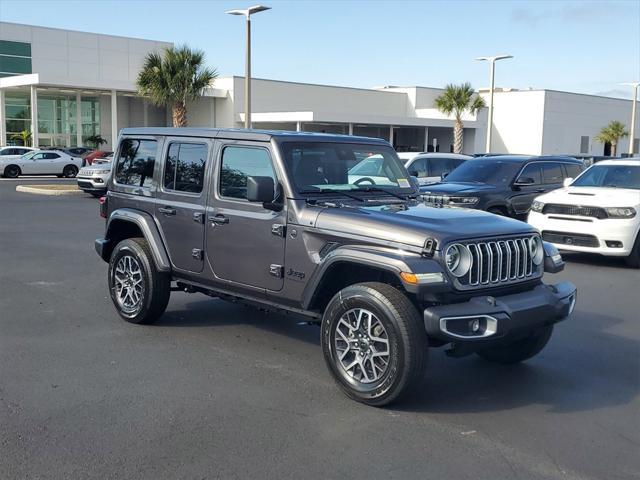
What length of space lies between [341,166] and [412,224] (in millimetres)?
1362

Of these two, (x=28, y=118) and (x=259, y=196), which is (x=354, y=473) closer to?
(x=259, y=196)

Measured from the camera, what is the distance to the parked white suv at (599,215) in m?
10.8

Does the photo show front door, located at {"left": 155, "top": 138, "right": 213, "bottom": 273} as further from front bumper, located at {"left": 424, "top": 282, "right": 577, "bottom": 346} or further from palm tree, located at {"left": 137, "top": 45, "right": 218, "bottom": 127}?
palm tree, located at {"left": 137, "top": 45, "right": 218, "bottom": 127}

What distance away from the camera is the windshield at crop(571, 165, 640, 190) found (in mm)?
11750

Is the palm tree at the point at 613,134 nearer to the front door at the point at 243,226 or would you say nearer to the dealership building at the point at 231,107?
the dealership building at the point at 231,107

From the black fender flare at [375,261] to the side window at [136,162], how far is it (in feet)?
8.19

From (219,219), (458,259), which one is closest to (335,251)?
(458,259)

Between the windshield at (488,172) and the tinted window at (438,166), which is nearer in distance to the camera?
the windshield at (488,172)

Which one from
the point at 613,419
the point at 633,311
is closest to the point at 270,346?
the point at 613,419

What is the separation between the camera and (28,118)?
51594mm

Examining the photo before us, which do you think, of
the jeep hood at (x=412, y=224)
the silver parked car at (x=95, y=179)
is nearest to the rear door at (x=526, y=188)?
the jeep hood at (x=412, y=224)

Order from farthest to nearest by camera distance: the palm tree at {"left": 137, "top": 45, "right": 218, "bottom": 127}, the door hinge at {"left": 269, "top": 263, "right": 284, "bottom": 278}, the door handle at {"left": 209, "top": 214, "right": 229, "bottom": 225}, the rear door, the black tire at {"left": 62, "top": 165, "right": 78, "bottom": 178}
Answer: the black tire at {"left": 62, "top": 165, "right": 78, "bottom": 178}
the palm tree at {"left": 137, "top": 45, "right": 218, "bottom": 127}
the rear door
the door handle at {"left": 209, "top": 214, "right": 229, "bottom": 225}
the door hinge at {"left": 269, "top": 263, "right": 284, "bottom": 278}

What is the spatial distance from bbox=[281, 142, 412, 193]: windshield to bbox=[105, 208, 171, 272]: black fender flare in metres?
1.69

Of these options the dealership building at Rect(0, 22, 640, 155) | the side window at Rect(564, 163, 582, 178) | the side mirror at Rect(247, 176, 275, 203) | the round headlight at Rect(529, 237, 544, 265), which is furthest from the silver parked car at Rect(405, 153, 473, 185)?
the dealership building at Rect(0, 22, 640, 155)
